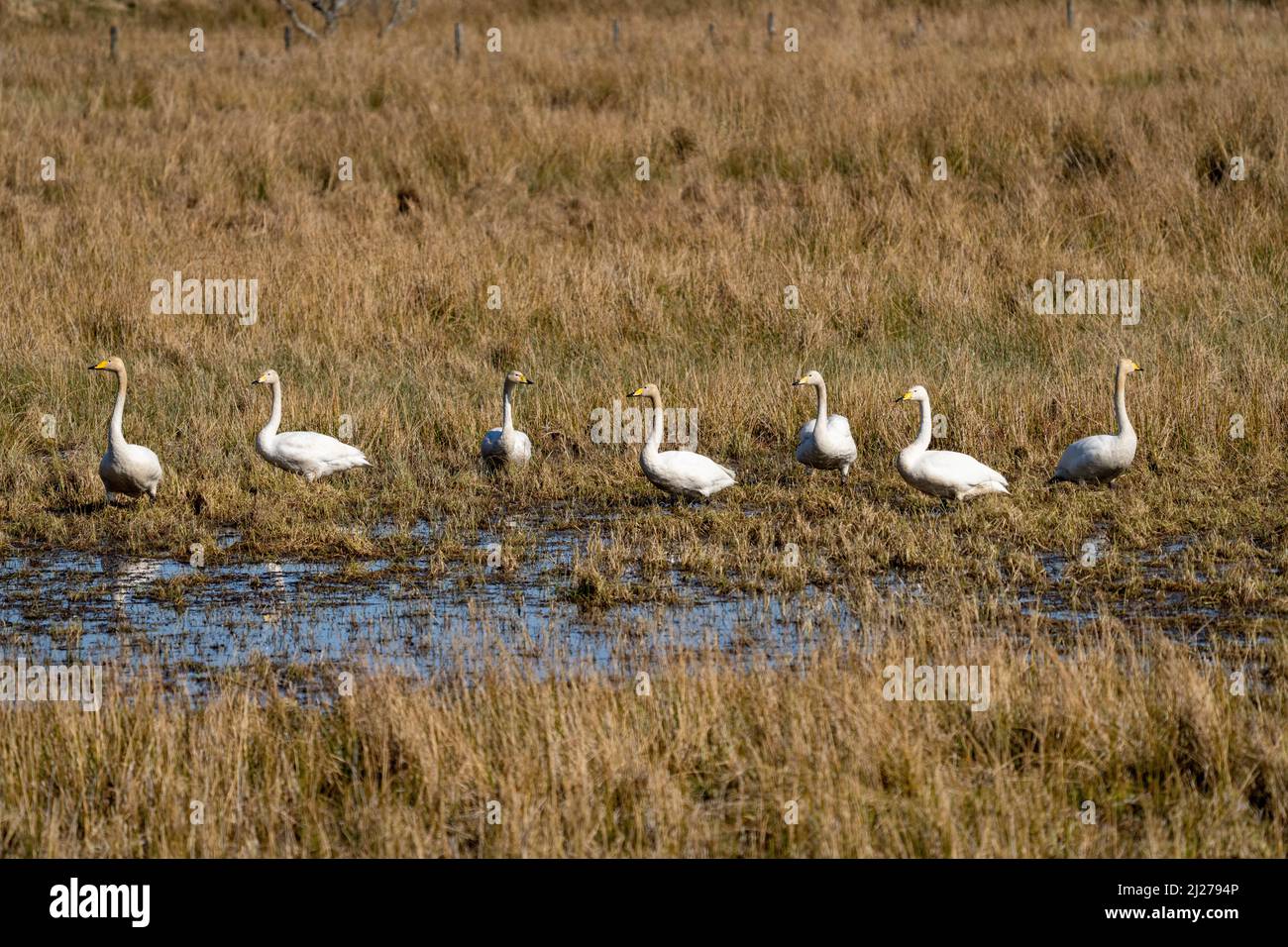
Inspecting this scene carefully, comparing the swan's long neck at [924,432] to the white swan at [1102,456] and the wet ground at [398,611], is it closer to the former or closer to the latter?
the white swan at [1102,456]

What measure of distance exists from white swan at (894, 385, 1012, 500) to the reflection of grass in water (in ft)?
9.69

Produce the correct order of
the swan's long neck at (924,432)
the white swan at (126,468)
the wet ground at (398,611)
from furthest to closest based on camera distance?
the swan's long neck at (924,432), the white swan at (126,468), the wet ground at (398,611)

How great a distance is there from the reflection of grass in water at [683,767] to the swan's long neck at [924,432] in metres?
3.22

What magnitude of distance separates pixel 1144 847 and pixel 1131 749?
62cm

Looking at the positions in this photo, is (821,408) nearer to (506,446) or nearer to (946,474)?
(946,474)

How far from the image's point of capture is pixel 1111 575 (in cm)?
780

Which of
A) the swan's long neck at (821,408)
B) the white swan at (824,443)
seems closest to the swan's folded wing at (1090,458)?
the white swan at (824,443)

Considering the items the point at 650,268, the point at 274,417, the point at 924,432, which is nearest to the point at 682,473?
the point at 924,432

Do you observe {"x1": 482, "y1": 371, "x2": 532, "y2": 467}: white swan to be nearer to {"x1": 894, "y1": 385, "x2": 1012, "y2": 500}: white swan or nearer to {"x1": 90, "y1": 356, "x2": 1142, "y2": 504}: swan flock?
{"x1": 90, "y1": 356, "x2": 1142, "y2": 504}: swan flock

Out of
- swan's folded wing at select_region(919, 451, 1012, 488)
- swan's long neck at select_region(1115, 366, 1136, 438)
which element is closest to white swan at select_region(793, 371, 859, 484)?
swan's folded wing at select_region(919, 451, 1012, 488)

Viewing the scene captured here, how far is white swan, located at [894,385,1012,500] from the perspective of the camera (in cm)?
902

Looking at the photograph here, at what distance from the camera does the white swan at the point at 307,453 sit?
9.87 metres

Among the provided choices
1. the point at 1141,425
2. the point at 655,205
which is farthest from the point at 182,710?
the point at 655,205

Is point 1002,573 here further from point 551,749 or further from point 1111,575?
point 551,749
